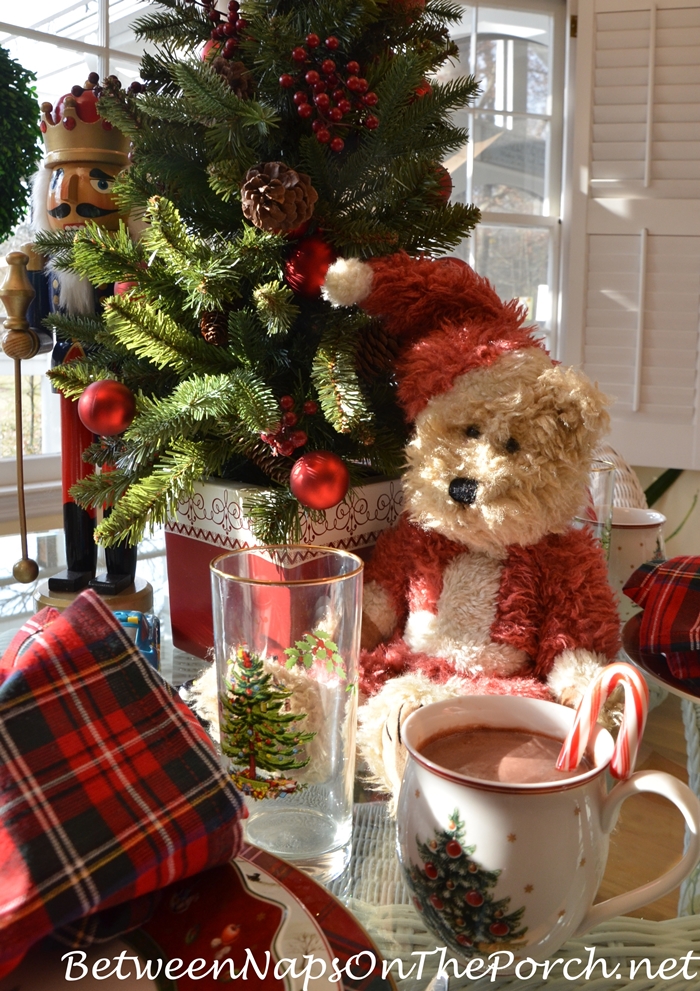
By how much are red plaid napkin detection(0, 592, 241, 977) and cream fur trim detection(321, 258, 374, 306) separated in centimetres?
32

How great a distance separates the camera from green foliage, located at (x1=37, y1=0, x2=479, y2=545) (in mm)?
571

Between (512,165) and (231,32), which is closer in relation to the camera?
(231,32)

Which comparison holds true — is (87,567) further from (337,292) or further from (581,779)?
(581,779)

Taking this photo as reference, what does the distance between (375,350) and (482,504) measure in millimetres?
153

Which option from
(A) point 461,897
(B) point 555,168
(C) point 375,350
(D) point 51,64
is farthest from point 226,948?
(B) point 555,168

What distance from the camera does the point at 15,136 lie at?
2.92 ft

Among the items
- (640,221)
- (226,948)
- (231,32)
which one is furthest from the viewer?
(640,221)

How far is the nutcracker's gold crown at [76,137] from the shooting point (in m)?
0.77

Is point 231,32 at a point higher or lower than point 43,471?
higher

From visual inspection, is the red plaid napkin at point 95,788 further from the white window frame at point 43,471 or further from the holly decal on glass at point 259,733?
the white window frame at point 43,471

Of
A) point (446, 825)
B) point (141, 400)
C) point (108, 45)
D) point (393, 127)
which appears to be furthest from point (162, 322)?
point (108, 45)

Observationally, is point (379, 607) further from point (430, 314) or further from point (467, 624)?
point (430, 314)

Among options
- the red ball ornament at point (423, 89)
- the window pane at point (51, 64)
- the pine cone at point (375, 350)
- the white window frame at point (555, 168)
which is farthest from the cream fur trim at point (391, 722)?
the white window frame at point (555, 168)

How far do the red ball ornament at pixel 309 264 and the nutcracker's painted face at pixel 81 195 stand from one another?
273 millimetres
